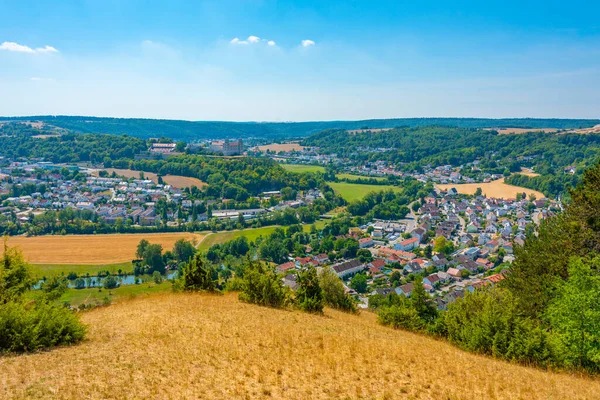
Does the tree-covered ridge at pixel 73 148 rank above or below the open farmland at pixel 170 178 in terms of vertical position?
above

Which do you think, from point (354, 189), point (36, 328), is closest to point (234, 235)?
point (354, 189)

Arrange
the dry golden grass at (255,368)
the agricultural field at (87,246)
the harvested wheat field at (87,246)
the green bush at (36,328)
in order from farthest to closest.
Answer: the harvested wheat field at (87,246) < the agricultural field at (87,246) < the green bush at (36,328) < the dry golden grass at (255,368)

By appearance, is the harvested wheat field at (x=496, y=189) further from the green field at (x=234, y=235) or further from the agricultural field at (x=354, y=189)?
the green field at (x=234, y=235)

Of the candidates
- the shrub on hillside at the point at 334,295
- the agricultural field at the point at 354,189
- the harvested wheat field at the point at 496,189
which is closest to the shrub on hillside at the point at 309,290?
the shrub on hillside at the point at 334,295

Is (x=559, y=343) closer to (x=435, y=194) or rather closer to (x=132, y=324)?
(x=132, y=324)

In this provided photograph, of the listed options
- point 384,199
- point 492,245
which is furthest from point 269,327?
point 384,199
